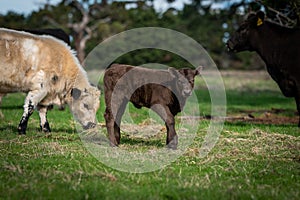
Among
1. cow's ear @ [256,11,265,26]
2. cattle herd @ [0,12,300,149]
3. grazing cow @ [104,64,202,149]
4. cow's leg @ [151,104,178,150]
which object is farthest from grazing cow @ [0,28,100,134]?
cow's ear @ [256,11,265,26]

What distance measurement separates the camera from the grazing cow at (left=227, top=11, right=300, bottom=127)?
430 inches

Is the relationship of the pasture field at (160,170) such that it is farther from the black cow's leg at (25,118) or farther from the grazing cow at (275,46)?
the grazing cow at (275,46)

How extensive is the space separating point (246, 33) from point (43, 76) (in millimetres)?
5286

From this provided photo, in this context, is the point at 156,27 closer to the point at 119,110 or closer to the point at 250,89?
the point at 250,89

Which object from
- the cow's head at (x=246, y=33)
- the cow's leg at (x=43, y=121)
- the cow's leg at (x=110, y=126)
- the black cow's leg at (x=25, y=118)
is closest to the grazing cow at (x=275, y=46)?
the cow's head at (x=246, y=33)

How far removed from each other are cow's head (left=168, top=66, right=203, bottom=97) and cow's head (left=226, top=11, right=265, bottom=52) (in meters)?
4.70

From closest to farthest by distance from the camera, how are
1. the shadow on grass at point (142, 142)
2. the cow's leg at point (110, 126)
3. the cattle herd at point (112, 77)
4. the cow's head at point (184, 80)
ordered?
1. the cow's head at point (184, 80)
2. the cattle herd at point (112, 77)
3. the cow's leg at point (110, 126)
4. the shadow on grass at point (142, 142)

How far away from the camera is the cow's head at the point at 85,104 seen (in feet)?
32.9

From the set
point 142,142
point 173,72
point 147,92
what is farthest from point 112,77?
point 142,142

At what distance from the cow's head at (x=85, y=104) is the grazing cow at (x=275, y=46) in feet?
13.3

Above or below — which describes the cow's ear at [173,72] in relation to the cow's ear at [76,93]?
above

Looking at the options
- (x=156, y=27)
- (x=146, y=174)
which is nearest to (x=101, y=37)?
(x=156, y=27)

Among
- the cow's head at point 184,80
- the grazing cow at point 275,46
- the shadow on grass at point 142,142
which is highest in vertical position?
Answer: the grazing cow at point 275,46

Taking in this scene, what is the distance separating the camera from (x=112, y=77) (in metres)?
8.07
